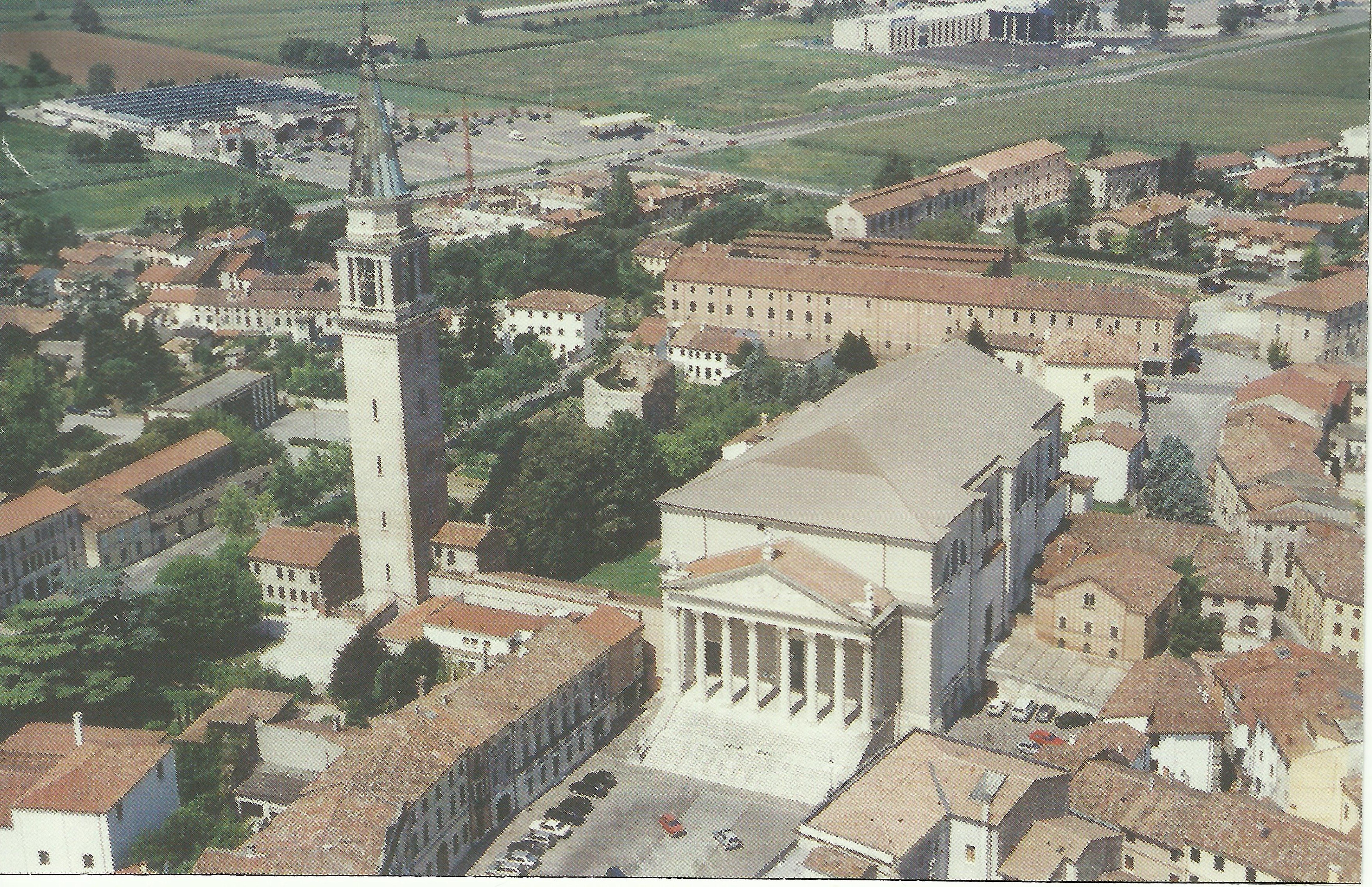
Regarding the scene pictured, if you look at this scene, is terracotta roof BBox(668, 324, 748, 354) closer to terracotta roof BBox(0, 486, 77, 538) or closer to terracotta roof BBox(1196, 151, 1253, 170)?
terracotta roof BBox(0, 486, 77, 538)

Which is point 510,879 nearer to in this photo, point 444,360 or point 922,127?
point 444,360

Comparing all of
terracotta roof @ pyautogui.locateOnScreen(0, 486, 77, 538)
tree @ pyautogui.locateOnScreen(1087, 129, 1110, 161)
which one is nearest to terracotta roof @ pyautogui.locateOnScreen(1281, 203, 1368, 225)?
tree @ pyautogui.locateOnScreen(1087, 129, 1110, 161)

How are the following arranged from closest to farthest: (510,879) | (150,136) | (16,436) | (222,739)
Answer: (510,879)
(222,739)
(16,436)
(150,136)

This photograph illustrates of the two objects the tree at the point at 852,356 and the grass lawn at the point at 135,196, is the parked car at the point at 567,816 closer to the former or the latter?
the tree at the point at 852,356

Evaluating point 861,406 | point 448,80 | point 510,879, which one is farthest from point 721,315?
point 510,879

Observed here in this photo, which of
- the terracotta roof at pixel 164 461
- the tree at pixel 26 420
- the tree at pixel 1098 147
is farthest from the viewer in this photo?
the tree at pixel 1098 147

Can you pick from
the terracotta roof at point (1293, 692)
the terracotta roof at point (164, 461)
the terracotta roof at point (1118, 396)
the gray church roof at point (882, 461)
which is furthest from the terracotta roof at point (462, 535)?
the terracotta roof at point (1118, 396)

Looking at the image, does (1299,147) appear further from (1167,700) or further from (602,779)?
(602,779)
